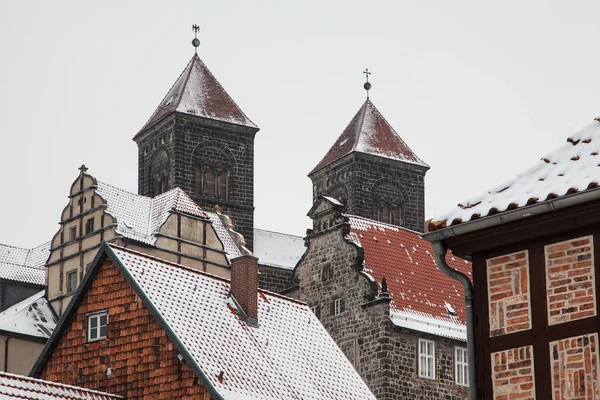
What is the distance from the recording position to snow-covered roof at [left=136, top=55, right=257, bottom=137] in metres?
74.2

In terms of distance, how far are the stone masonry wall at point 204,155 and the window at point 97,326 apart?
37169 mm

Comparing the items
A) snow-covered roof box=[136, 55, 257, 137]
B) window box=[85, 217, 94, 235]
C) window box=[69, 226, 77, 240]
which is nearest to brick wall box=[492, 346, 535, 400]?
window box=[85, 217, 94, 235]

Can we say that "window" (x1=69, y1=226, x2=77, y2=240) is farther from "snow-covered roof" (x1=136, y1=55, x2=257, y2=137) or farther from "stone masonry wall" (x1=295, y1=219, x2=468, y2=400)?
"snow-covered roof" (x1=136, y1=55, x2=257, y2=137)

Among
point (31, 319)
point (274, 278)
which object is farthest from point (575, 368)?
point (274, 278)

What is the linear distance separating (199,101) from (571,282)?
57.2m

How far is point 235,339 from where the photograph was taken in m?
34.5

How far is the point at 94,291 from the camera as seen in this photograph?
34.4m

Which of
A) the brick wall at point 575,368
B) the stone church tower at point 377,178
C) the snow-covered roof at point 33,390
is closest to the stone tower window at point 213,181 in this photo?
the stone church tower at point 377,178

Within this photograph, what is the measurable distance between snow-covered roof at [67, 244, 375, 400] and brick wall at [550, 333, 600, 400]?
1402 centimetres

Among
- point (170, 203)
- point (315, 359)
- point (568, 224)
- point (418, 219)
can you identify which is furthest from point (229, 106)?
point (568, 224)

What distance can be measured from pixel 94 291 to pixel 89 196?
2105 cm

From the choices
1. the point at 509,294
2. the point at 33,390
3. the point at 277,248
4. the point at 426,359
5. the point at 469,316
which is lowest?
the point at 469,316

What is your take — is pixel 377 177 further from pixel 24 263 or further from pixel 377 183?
pixel 24 263

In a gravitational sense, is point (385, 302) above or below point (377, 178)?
below
